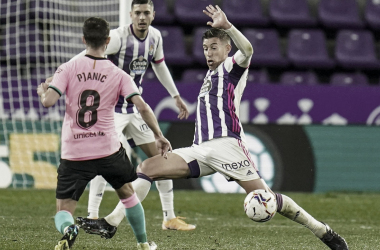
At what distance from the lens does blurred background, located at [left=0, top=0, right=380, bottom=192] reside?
395 inches

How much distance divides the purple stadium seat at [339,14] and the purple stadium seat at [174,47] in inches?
107

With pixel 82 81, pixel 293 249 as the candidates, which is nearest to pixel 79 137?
pixel 82 81

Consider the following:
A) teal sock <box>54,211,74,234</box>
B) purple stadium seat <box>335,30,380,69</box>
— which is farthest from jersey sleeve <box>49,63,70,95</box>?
purple stadium seat <box>335,30,380,69</box>

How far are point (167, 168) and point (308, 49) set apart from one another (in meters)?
7.83

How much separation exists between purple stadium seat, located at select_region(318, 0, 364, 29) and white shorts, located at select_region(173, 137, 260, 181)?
826cm

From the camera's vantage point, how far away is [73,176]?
4461mm

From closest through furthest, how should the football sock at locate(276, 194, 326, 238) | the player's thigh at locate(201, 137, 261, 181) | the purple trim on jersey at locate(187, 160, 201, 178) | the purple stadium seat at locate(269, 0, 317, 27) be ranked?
the football sock at locate(276, 194, 326, 238)
the player's thigh at locate(201, 137, 261, 181)
the purple trim on jersey at locate(187, 160, 201, 178)
the purple stadium seat at locate(269, 0, 317, 27)

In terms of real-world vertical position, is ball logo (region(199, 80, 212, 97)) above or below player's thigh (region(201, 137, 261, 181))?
above

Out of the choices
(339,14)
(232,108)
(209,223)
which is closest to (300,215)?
(232,108)

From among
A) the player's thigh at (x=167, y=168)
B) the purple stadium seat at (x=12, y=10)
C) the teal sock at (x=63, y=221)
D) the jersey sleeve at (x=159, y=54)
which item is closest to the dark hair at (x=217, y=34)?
the player's thigh at (x=167, y=168)

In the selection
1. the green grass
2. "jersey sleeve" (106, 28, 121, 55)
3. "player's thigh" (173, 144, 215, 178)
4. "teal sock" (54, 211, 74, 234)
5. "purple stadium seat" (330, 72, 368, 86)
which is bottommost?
the green grass

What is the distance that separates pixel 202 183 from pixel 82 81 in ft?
18.9

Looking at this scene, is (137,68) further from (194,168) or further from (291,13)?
(291,13)

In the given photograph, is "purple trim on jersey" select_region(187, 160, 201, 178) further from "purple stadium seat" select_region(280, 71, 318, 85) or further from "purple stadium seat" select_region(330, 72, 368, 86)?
"purple stadium seat" select_region(330, 72, 368, 86)
